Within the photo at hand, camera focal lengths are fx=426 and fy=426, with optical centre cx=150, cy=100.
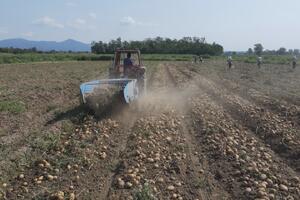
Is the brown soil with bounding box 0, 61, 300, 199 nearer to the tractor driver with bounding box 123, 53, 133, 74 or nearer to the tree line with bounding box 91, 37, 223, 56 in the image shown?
the tractor driver with bounding box 123, 53, 133, 74

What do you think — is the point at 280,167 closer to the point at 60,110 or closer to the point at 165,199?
the point at 165,199

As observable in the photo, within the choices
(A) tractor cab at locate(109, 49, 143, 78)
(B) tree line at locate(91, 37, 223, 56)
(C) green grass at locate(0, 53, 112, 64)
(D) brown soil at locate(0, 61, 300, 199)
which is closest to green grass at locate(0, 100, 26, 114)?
(D) brown soil at locate(0, 61, 300, 199)

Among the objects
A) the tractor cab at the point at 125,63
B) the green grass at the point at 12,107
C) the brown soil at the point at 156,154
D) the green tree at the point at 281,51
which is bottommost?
the green tree at the point at 281,51

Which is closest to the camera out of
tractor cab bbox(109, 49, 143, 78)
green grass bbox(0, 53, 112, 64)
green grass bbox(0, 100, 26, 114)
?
green grass bbox(0, 100, 26, 114)

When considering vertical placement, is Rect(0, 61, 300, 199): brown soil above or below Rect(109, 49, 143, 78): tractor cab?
below

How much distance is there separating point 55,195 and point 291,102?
478 inches

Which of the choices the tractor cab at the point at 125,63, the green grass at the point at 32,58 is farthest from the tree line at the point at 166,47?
the tractor cab at the point at 125,63

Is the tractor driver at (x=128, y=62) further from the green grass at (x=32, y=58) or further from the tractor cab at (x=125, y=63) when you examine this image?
the green grass at (x=32, y=58)

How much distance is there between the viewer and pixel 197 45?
116 metres

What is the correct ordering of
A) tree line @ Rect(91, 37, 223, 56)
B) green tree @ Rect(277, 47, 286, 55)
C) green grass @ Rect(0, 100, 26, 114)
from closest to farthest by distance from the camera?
green grass @ Rect(0, 100, 26, 114), tree line @ Rect(91, 37, 223, 56), green tree @ Rect(277, 47, 286, 55)

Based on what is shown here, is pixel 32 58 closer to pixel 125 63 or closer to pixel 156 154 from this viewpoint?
pixel 125 63

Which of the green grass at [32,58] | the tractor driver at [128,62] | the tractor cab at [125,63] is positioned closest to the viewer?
the tractor cab at [125,63]

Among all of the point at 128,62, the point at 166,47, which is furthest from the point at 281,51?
the point at 128,62

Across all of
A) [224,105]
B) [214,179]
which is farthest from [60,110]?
[214,179]
